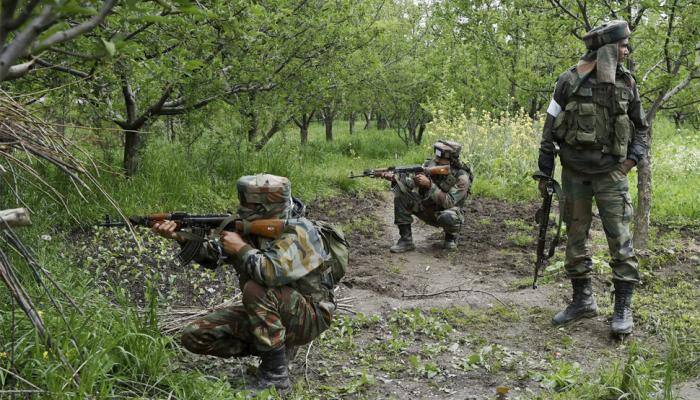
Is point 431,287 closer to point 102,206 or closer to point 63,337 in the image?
point 102,206

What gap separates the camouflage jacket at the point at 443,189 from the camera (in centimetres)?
744

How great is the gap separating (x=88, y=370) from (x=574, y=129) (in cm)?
349

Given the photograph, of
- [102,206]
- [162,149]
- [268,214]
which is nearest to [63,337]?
[268,214]

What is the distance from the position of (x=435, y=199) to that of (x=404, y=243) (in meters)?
0.58

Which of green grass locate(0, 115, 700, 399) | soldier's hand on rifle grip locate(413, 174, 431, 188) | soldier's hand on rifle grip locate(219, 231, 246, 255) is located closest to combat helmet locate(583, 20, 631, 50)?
green grass locate(0, 115, 700, 399)

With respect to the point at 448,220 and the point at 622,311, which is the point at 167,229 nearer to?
the point at 622,311

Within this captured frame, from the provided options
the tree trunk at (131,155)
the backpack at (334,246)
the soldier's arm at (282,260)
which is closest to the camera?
the soldier's arm at (282,260)

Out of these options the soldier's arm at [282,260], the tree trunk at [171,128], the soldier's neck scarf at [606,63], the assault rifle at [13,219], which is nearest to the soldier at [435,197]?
the soldier's neck scarf at [606,63]

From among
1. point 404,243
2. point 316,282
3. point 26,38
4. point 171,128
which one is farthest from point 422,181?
point 26,38

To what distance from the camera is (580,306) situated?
5.02m

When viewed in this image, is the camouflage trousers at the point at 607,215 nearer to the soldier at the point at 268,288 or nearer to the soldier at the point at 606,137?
the soldier at the point at 606,137

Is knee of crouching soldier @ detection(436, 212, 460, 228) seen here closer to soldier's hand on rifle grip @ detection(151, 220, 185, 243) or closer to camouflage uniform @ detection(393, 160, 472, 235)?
camouflage uniform @ detection(393, 160, 472, 235)

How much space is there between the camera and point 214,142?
8.88m

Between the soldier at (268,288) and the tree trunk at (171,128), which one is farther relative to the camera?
the tree trunk at (171,128)
